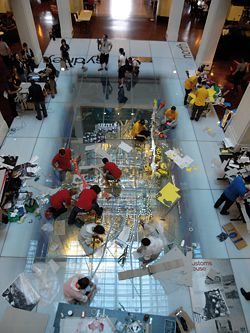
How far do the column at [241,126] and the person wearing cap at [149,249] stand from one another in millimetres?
4158

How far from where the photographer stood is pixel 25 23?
10.3m

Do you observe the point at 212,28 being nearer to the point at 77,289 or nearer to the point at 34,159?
the point at 34,159

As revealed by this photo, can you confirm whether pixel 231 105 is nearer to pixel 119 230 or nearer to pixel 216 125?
pixel 216 125

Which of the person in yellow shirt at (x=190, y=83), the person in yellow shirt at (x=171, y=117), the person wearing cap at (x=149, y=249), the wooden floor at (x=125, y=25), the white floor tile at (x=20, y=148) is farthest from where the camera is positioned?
the wooden floor at (x=125, y=25)

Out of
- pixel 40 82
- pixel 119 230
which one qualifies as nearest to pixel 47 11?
pixel 40 82

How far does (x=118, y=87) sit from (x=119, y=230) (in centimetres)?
606

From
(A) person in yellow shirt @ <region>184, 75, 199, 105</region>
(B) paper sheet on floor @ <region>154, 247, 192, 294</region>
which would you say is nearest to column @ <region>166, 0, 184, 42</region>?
(A) person in yellow shirt @ <region>184, 75, 199, 105</region>

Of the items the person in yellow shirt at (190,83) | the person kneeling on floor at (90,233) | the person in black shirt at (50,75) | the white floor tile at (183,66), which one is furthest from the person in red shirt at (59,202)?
the white floor tile at (183,66)

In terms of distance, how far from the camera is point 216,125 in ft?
30.0

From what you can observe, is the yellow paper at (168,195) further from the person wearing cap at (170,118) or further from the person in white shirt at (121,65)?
the person in white shirt at (121,65)

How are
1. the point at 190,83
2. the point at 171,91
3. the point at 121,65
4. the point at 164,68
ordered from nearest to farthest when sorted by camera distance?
1. the point at 190,83
2. the point at 121,65
3. the point at 171,91
4. the point at 164,68

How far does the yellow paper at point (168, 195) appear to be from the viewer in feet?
22.9

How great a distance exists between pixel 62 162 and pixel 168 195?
295 cm

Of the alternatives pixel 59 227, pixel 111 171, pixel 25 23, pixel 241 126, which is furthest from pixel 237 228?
pixel 25 23
